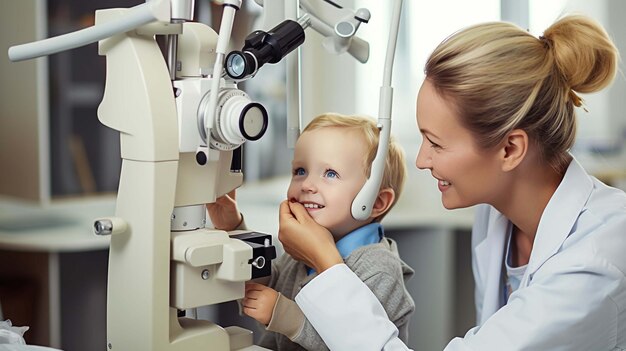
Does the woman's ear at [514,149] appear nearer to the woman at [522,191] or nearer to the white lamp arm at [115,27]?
the woman at [522,191]

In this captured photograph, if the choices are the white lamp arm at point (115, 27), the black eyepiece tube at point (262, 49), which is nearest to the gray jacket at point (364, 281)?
the black eyepiece tube at point (262, 49)

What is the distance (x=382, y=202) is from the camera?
54.3 inches

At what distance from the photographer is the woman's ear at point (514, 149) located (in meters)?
1.24

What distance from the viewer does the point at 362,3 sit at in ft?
10.2

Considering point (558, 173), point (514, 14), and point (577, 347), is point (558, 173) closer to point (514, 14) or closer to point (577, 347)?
point (577, 347)

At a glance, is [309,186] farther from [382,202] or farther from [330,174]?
[382,202]

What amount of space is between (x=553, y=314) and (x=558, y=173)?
0.33 m

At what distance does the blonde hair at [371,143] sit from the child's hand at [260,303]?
0.29 m

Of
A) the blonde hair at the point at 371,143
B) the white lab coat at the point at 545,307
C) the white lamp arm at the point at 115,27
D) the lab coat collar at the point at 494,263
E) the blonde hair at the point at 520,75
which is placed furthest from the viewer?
the lab coat collar at the point at 494,263

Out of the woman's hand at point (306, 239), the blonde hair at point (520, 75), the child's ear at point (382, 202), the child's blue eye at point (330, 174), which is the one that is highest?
the blonde hair at point (520, 75)

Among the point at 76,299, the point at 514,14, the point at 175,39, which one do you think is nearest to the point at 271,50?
the point at 175,39

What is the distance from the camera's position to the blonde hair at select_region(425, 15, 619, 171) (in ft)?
3.99

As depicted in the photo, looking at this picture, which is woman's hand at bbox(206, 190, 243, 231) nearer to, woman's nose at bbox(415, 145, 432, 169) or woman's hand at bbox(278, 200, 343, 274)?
woman's hand at bbox(278, 200, 343, 274)

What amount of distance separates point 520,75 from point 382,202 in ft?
1.11
